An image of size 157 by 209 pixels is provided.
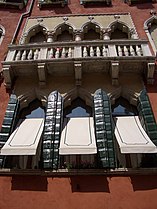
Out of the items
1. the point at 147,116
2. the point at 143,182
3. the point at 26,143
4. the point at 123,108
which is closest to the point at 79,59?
the point at 123,108

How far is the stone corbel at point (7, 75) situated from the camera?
389 inches

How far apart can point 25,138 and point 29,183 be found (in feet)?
3.94

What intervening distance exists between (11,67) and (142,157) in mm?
5357

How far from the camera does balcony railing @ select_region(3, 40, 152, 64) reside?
990 centimetres

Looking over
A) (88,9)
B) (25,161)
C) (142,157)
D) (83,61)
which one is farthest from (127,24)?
(25,161)

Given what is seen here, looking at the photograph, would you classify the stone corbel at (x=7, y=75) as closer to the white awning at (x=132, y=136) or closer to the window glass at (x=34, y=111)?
the window glass at (x=34, y=111)

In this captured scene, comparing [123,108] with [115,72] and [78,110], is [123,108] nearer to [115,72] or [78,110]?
[115,72]

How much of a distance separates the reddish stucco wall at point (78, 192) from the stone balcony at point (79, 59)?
3.75 metres

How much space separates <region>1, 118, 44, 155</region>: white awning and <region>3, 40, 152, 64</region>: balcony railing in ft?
7.49

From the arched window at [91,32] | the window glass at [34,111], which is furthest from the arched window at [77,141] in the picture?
the arched window at [91,32]

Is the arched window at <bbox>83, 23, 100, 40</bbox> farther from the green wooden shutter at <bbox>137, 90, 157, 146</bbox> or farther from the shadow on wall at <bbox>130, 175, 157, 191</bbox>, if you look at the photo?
the shadow on wall at <bbox>130, 175, 157, 191</bbox>

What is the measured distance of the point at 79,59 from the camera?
975 centimetres

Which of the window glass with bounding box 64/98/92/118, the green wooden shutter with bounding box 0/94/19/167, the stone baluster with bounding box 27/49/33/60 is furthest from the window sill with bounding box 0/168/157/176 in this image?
the stone baluster with bounding box 27/49/33/60

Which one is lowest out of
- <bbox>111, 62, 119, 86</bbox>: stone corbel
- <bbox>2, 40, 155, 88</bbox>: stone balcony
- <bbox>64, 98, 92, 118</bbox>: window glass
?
<bbox>64, 98, 92, 118</bbox>: window glass
